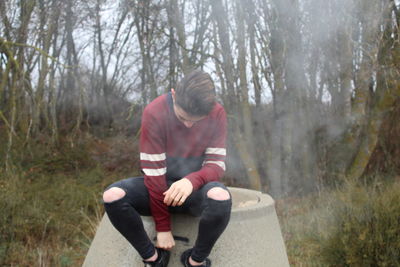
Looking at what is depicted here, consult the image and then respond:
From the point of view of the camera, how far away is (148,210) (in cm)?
130

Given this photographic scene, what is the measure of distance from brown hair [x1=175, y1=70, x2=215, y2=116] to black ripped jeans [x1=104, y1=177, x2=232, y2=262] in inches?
9.8

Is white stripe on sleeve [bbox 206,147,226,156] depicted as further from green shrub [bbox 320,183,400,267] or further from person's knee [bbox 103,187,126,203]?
green shrub [bbox 320,183,400,267]

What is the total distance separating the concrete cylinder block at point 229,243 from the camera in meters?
1.28

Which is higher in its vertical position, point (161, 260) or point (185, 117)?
point (185, 117)

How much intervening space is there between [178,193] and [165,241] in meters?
0.18

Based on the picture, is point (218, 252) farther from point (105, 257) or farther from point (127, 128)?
point (127, 128)

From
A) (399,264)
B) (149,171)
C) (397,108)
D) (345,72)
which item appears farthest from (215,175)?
(397,108)

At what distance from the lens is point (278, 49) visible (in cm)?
371

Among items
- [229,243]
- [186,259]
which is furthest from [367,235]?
[186,259]

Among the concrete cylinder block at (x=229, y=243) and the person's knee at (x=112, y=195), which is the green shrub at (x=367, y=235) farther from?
the person's knee at (x=112, y=195)

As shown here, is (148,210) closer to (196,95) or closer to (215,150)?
(215,150)

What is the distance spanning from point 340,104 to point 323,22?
1273mm

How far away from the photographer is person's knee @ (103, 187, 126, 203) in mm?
1188

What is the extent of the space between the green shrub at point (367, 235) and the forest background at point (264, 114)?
1 cm
